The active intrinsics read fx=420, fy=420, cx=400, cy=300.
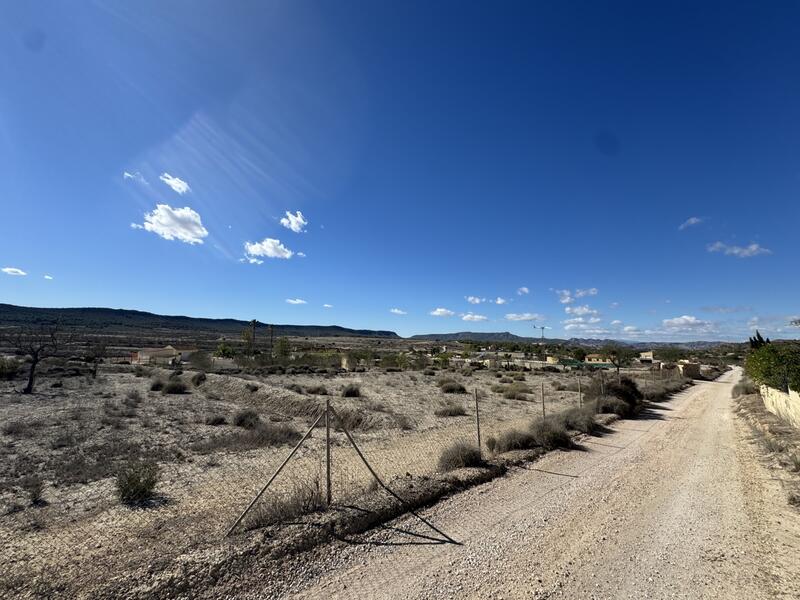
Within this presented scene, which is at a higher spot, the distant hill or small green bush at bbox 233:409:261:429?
the distant hill

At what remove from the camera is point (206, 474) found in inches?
444

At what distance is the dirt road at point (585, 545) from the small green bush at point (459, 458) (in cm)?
115

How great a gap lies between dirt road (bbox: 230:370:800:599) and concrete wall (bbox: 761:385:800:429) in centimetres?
1022

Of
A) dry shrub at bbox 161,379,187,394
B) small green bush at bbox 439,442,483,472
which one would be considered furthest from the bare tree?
small green bush at bbox 439,442,483,472

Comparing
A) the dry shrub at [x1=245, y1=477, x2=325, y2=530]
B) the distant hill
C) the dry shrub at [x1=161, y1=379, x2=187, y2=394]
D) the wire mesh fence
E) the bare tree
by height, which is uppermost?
the distant hill

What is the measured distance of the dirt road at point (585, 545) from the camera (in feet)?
18.2

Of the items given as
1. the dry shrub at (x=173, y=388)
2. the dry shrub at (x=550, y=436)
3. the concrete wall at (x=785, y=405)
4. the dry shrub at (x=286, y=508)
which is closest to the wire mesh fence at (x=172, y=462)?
the dry shrub at (x=286, y=508)

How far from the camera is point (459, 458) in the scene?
11.1m

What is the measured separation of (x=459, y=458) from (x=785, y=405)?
20.0m

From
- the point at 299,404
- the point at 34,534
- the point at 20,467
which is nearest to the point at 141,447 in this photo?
the point at 20,467

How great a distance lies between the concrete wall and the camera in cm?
1857

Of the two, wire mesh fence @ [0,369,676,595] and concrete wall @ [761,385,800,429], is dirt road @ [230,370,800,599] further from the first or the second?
concrete wall @ [761,385,800,429]

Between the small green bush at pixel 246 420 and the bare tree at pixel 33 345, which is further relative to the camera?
the bare tree at pixel 33 345

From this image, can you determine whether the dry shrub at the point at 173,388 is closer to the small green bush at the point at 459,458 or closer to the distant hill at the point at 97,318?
the small green bush at the point at 459,458
